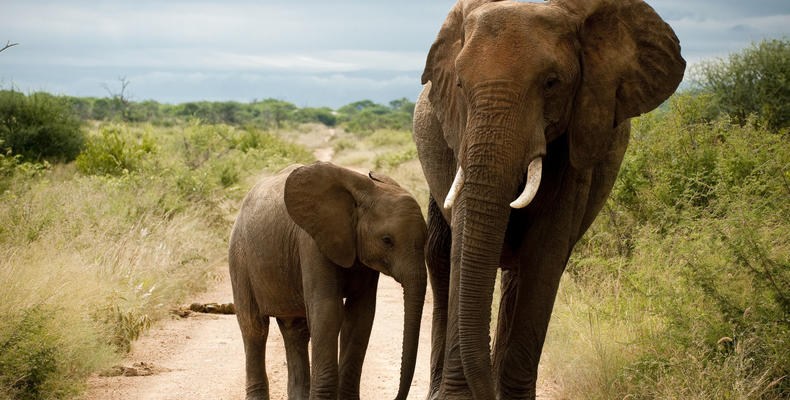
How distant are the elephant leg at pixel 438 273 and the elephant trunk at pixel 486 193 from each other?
4.80 feet

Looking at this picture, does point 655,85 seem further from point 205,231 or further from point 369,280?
point 205,231

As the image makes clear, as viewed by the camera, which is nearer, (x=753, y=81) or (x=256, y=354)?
(x=256, y=354)

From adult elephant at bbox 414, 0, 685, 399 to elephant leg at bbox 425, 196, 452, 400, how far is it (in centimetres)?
58

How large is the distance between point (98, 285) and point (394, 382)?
3.27m

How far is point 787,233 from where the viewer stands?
6.74 m

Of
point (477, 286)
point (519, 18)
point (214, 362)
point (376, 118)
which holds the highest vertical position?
point (376, 118)

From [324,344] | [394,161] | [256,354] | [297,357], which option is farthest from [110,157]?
[324,344]

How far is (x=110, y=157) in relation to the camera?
1739cm

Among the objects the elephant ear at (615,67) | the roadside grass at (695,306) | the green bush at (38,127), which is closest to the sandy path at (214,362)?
the roadside grass at (695,306)

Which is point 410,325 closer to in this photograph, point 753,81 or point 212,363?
point 212,363

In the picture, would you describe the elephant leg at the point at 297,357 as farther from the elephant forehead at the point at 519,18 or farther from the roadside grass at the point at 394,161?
the roadside grass at the point at 394,161

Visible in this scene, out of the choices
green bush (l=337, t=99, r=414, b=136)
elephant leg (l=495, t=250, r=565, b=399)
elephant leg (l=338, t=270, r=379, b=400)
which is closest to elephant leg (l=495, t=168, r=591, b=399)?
elephant leg (l=495, t=250, r=565, b=399)

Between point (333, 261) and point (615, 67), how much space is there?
198 centimetres

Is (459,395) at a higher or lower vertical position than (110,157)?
lower
